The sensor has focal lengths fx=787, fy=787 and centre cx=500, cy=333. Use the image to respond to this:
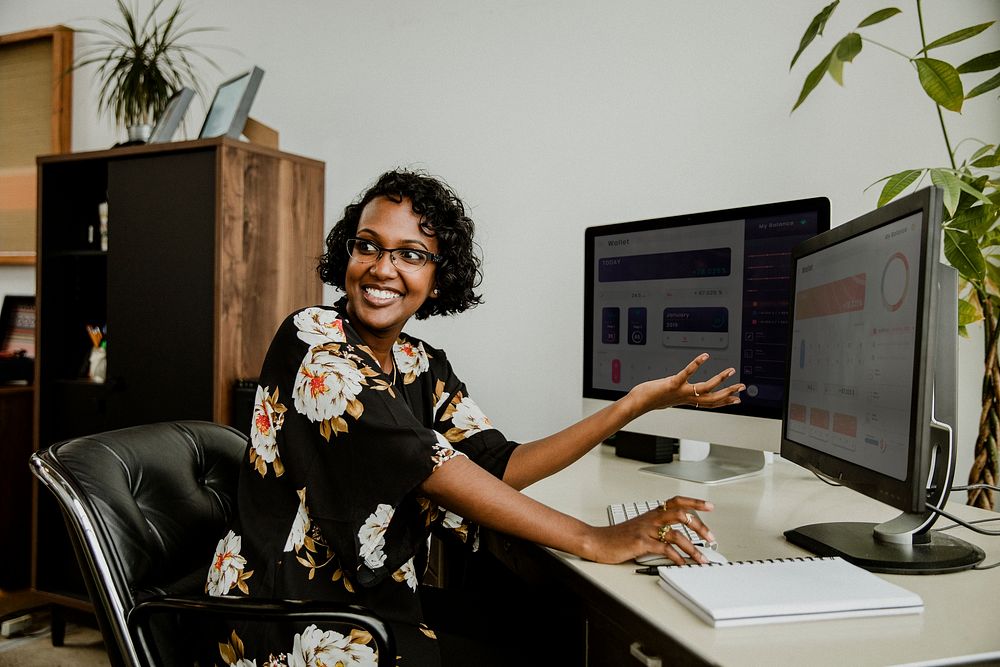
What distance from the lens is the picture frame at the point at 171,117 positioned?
300 centimetres

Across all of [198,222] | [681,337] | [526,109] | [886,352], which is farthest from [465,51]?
[886,352]

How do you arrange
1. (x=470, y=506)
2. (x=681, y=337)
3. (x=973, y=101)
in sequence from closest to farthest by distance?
1. (x=470, y=506)
2. (x=681, y=337)
3. (x=973, y=101)

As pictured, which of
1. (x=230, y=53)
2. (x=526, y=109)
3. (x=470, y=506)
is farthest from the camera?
(x=230, y=53)

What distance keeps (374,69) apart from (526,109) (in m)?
0.66

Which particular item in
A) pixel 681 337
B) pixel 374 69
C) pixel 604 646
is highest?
pixel 374 69

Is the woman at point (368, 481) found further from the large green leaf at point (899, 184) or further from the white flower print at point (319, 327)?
the large green leaf at point (899, 184)

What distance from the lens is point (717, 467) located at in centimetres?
187

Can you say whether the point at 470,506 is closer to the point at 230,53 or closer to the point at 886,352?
the point at 886,352

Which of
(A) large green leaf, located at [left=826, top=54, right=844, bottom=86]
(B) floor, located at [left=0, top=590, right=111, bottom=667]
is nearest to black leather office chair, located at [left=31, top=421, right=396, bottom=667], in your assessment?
(A) large green leaf, located at [left=826, top=54, right=844, bottom=86]

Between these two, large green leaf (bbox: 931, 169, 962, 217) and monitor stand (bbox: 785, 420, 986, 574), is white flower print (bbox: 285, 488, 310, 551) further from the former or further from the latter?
large green leaf (bbox: 931, 169, 962, 217)

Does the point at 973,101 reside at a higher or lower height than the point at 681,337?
higher

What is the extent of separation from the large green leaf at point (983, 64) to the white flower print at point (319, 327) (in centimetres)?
A: 126

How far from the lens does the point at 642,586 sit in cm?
104

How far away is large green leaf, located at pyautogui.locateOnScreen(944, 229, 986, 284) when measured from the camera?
150cm
